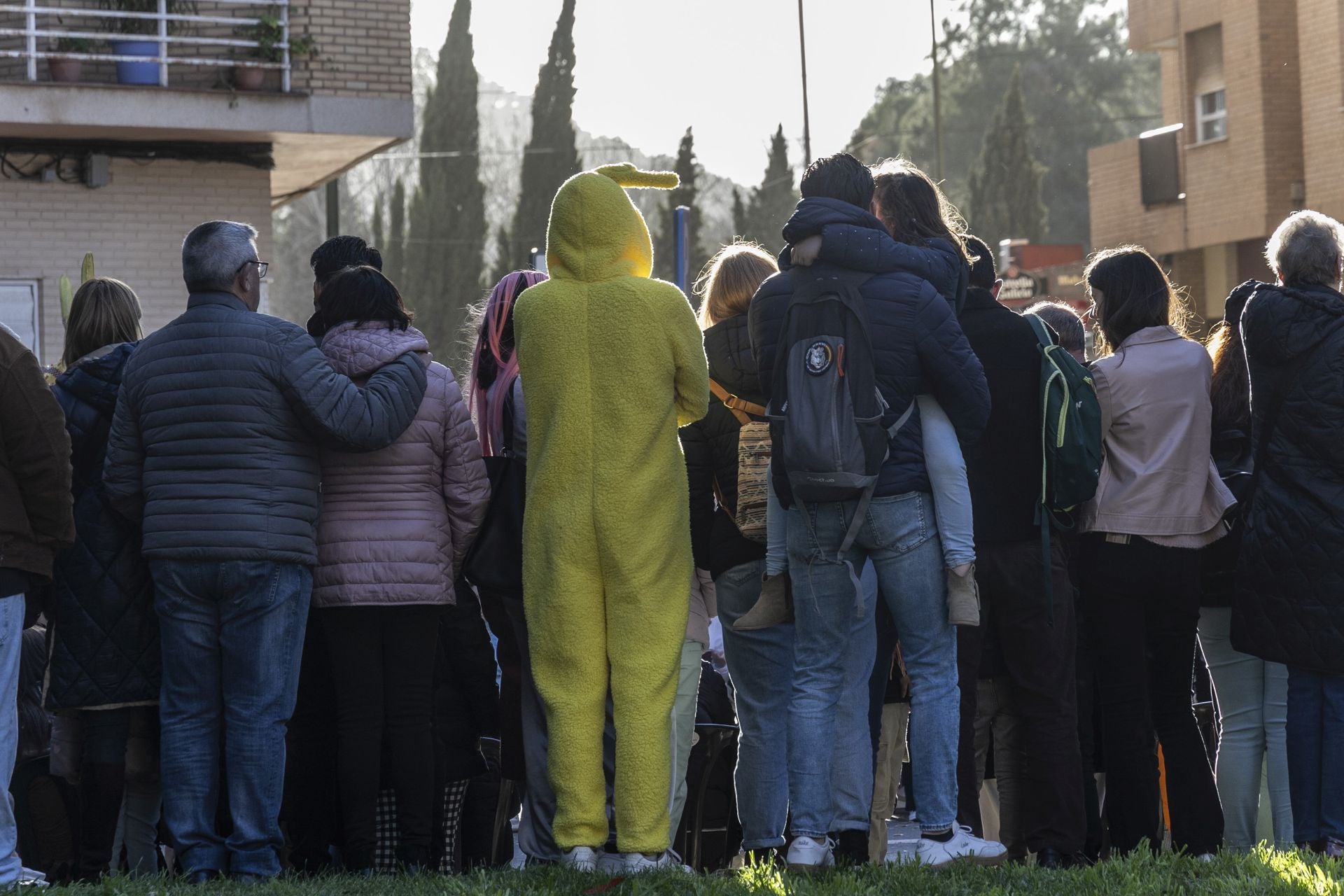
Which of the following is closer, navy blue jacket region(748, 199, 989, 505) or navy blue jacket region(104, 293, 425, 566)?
navy blue jacket region(748, 199, 989, 505)

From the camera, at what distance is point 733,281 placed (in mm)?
6000

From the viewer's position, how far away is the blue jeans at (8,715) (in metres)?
5.30

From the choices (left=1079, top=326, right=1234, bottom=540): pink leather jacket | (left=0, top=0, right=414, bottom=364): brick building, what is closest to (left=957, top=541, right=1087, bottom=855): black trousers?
(left=1079, top=326, right=1234, bottom=540): pink leather jacket

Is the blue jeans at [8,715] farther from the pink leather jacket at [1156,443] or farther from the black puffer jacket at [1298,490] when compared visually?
the black puffer jacket at [1298,490]

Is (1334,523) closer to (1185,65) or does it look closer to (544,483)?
(544,483)

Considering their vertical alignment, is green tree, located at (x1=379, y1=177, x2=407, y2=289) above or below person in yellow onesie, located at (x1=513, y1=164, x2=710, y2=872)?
above

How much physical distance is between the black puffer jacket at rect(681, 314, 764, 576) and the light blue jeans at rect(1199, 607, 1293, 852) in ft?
6.03

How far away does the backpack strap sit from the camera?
572 centimetres

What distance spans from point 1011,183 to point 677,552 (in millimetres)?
53524

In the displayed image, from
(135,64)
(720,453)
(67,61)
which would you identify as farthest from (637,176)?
(135,64)

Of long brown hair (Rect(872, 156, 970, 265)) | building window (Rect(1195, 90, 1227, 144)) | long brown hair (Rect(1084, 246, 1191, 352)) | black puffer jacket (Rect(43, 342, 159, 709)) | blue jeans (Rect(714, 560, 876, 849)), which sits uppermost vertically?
building window (Rect(1195, 90, 1227, 144))

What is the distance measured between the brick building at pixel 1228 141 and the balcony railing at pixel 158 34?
16.8 meters

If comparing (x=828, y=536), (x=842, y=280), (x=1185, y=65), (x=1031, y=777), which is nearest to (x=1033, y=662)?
(x=1031, y=777)

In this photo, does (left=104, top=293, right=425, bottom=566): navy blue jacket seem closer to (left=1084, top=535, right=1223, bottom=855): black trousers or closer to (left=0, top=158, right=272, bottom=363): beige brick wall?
(left=1084, top=535, right=1223, bottom=855): black trousers
